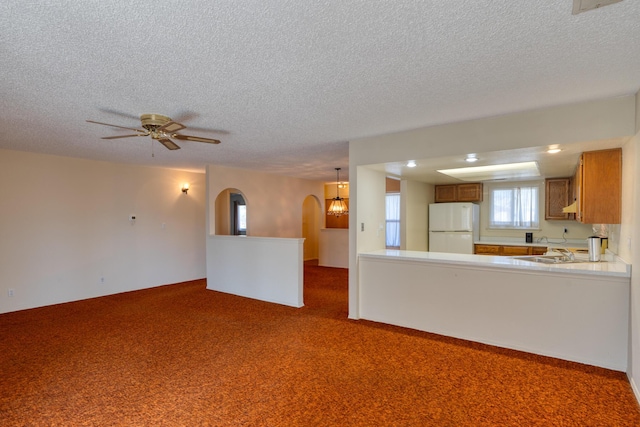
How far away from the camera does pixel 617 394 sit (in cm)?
250

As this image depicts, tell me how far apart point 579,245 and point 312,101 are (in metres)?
5.41

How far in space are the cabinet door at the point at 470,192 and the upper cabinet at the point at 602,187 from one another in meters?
3.35

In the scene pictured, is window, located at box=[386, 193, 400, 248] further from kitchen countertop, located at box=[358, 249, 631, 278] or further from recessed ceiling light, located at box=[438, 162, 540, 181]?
kitchen countertop, located at box=[358, 249, 631, 278]

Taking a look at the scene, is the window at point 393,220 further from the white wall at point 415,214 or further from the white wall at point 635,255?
the white wall at point 635,255

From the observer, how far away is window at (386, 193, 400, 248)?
8.88 metres

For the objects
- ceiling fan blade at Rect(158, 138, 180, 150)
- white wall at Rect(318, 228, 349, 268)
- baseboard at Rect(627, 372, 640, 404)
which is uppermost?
ceiling fan blade at Rect(158, 138, 180, 150)

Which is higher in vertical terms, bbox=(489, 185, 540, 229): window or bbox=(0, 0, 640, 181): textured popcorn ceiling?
bbox=(0, 0, 640, 181): textured popcorn ceiling

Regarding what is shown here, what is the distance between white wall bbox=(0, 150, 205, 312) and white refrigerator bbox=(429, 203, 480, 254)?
5026 mm

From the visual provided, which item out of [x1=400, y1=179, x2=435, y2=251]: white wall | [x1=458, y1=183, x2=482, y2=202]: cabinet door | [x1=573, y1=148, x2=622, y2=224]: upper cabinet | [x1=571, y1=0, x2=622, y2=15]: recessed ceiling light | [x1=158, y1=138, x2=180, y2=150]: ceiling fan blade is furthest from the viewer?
[x1=458, y1=183, x2=482, y2=202]: cabinet door

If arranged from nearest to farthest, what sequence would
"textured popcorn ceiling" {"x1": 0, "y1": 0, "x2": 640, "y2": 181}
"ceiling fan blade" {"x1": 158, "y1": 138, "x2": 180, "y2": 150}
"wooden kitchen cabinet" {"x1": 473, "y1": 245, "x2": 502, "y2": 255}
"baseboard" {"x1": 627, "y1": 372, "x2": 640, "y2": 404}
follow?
"textured popcorn ceiling" {"x1": 0, "y1": 0, "x2": 640, "y2": 181}, "baseboard" {"x1": 627, "y1": 372, "x2": 640, "y2": 404}, "ceiling fan blade" {"x1": 158, "y1": 138, "x2": 180, "y2": 150}, "wooden kitchen cabinet" {"x1": 473, "y1": 245, "x2": 502, "y2": 255}

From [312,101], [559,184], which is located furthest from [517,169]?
[312,101]

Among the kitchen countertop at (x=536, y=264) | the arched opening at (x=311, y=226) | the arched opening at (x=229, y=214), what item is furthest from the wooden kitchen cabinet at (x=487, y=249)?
the arched opening at (x=229, y=214)

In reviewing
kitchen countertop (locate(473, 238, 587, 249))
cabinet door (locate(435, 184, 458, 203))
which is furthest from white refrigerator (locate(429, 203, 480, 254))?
cabinet door (locate(435, 184, 458, 203))

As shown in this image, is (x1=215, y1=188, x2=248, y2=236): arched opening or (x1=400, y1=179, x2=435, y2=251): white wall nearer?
(x1=400, y1=179, x2=435, y2=251): white wall
